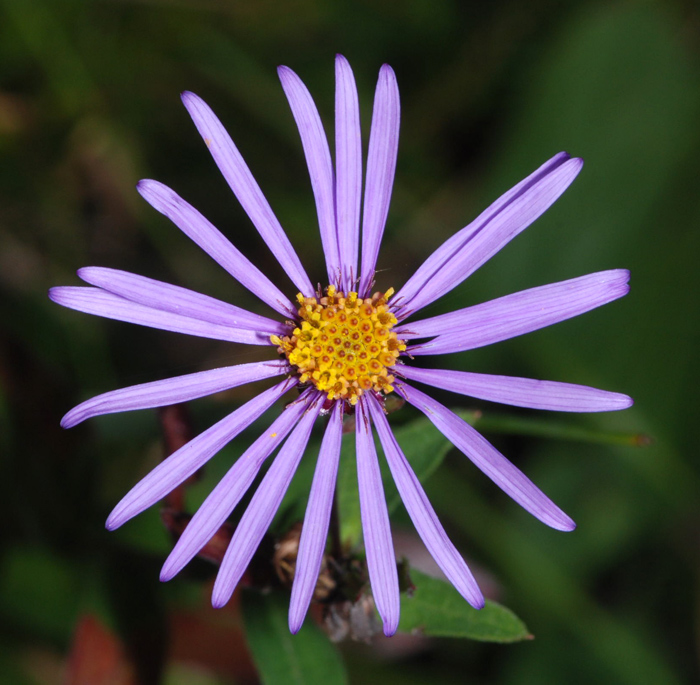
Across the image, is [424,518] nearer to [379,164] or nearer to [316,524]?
[316,524]

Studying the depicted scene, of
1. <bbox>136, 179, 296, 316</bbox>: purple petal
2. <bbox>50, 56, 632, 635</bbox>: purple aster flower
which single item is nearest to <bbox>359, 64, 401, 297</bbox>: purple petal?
<bbox>50, 56, 632, 635</bbox>: purple aster flower

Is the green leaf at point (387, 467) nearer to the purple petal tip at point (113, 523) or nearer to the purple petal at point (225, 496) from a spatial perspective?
the purple petal at point (225, 496)

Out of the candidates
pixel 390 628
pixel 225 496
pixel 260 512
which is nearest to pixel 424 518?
pixel 390 628

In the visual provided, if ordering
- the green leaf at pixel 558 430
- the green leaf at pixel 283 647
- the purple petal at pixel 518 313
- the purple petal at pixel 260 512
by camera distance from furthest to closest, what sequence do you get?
the green leaf at pixel 558 430, the green leaf at pixel 283 647, the purple petal at pixel 518 313, the purple petal at pixel 260 512

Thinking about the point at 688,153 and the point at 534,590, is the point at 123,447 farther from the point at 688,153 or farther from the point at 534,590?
the point at 688,153

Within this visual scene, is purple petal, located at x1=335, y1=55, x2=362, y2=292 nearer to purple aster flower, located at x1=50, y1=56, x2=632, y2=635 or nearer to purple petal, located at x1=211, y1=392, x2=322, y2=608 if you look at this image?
purple aster flower, located at x1=50, y1=56, x2=632, y2=635

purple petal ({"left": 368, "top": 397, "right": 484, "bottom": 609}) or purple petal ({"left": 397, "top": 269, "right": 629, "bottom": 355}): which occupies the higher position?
purple petal ({"left": 397, "top": 269, "right": 629, "bottom": 355})

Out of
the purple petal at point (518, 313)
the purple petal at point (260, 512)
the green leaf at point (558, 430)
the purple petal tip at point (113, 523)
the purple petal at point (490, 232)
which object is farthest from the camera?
the green leaf at point (558, 430)

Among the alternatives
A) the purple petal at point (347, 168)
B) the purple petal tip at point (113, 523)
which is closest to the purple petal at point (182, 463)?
the purple petal tip at point (113, 523)
